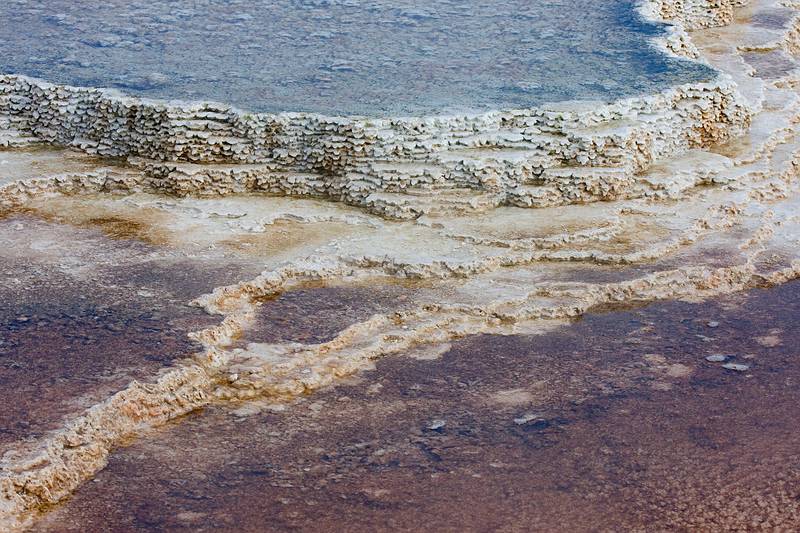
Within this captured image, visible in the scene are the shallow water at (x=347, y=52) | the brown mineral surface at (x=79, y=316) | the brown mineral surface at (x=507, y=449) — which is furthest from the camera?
the shallow water at (x=347, y=52)

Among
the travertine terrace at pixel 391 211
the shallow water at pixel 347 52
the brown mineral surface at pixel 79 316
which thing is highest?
the shallow water at pixel 347 52

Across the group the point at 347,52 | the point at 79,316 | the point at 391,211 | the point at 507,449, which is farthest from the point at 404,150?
the point at 507,449

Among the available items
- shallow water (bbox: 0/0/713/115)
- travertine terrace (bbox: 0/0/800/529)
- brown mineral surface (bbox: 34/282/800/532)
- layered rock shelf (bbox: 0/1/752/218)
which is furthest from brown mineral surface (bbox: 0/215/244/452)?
shallow water (bbox: 0/0/713/115)

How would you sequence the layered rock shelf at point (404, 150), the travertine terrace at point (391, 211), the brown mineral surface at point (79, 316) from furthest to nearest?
the layered rock shelf at point (404, 150)
the travertine terrace at point (391, 211)
the brown mineral surface at point (79, 316)

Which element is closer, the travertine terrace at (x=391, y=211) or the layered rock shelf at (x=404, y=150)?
the travertine terrace at (x=391, y=211)

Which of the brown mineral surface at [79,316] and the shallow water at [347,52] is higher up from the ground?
the shallow water at [347,52]

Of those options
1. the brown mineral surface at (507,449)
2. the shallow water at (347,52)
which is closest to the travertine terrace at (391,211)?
the brown mineral surface at (507,449)

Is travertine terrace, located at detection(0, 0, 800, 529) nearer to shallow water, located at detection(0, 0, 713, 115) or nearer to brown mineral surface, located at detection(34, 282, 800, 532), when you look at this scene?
brown mineral surface, located at detection(34, 282, 800, 532)

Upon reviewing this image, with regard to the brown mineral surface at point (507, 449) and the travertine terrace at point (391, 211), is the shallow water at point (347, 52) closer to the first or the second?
the travertine terrace at point (391, 211)
